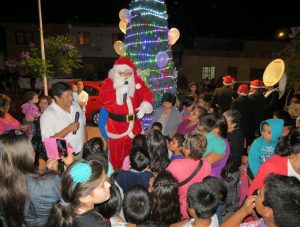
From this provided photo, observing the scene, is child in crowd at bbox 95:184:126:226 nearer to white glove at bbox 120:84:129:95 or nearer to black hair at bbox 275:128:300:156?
black hair at bbox 275:128:300:156

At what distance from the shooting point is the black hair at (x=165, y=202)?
2754mm

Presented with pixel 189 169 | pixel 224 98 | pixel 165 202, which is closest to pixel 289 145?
pixel 189 169

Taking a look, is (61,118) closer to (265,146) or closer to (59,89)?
(59,89)

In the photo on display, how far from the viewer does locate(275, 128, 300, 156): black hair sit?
2.97m

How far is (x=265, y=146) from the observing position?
382cm

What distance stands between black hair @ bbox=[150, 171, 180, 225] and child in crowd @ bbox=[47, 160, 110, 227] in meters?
0.86

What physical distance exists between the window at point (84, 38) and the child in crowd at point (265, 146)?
26.3 m

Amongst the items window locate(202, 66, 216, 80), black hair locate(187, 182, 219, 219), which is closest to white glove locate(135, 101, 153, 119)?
black hair locate(187, 182, 219, 219)

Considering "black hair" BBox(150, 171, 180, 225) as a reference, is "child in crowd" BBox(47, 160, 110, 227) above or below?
above

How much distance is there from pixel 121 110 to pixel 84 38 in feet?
79.7

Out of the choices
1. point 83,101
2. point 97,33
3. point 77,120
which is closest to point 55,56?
point 83,101

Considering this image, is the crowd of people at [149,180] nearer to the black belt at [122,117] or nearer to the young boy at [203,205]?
the young boy at [203,205]

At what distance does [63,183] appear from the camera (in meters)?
2.03

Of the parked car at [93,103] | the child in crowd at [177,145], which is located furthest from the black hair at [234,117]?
the parked car at [93,103]
